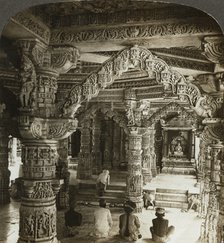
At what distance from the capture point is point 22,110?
4992 millimetres

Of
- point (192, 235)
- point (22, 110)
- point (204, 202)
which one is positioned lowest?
point (192, 235)

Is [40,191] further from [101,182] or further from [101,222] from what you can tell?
[101,182]

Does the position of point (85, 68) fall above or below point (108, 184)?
above

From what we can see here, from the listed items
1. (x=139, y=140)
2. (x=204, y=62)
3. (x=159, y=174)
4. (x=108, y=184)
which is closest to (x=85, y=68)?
(x=204, y=62)

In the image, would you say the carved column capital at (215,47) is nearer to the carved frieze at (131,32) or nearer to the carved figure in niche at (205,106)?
the carved frieze at (131,32)

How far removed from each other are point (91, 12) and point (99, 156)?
14029 millimetres

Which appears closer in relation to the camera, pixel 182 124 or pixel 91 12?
pixel 91 12

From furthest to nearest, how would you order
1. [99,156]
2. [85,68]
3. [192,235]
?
[99,156]
[192,235]
[85,68]

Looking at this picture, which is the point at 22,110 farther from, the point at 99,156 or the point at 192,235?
the point at 99,156

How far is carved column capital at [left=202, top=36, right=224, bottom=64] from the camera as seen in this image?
170 inches

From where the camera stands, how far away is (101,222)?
9.39m

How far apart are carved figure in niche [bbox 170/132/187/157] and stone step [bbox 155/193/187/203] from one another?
7086 millimetres

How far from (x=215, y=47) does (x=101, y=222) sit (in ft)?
21.5

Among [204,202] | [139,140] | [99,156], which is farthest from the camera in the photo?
[99,156]
